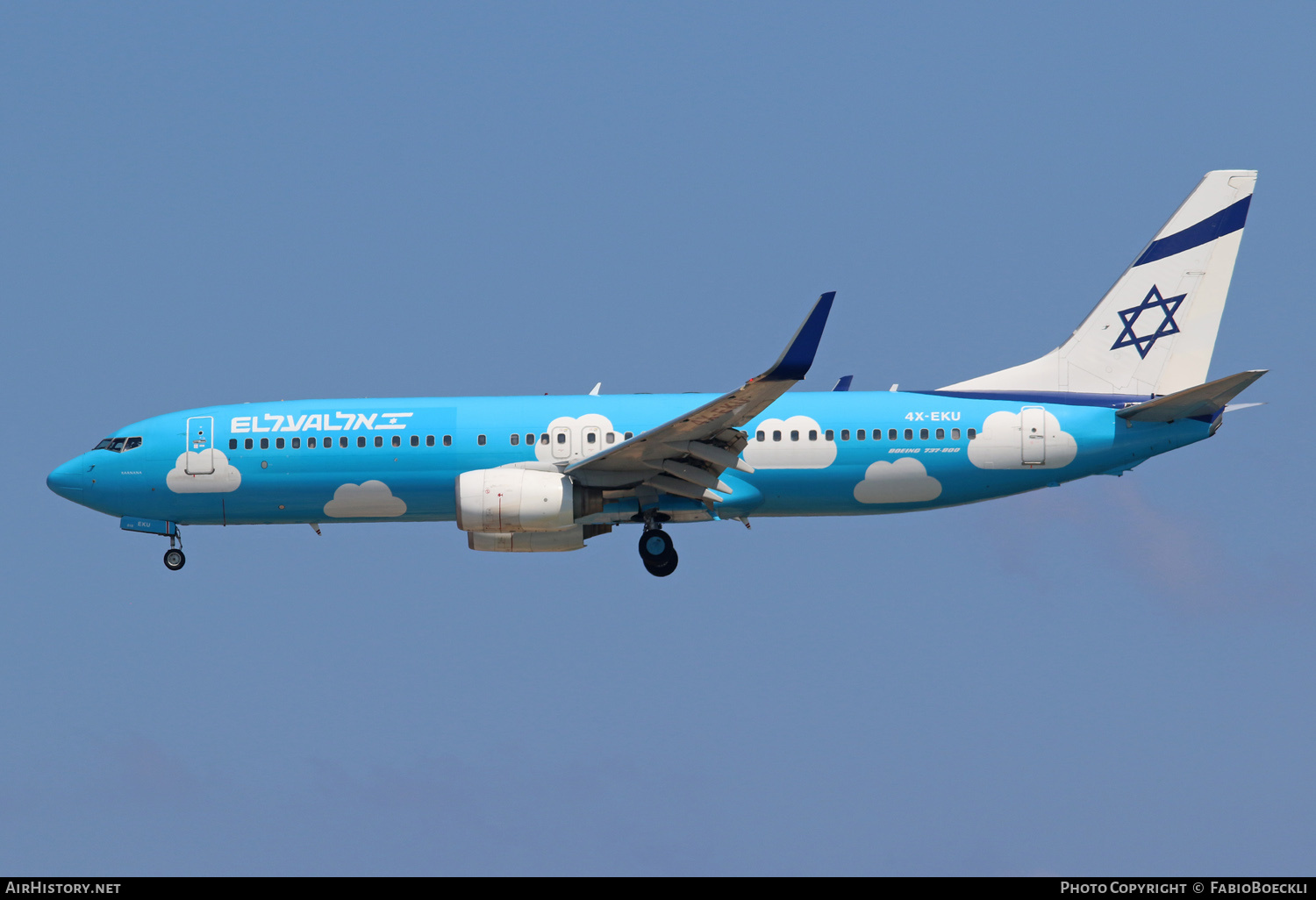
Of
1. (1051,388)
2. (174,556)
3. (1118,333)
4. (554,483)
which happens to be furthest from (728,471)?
(174,556)

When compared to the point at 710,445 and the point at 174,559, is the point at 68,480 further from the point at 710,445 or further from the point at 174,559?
the point at 710,445

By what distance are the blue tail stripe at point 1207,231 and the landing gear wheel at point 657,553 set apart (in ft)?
41.2

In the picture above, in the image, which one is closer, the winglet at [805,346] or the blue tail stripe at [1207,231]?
the winglet at [805,346]

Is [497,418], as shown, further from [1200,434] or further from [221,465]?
[1200,434]

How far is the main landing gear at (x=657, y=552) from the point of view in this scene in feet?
97.2

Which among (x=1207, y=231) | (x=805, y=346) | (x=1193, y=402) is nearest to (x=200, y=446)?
(x=805, y=346)

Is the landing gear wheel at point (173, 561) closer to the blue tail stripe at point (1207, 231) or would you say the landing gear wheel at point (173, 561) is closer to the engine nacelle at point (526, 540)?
the engine nacelle at point (526, 540)

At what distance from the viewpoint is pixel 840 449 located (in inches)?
1169

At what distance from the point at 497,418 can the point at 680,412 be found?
3.87 metres

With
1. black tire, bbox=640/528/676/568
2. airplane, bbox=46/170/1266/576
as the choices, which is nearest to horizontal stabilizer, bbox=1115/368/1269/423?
airplane, bbox=46/170/1266/576

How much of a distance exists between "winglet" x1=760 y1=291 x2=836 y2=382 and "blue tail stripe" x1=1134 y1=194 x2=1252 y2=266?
10.8 metres

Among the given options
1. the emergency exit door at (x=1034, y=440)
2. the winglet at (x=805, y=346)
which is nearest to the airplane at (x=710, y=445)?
the emergency exit door at (x=1034, y=440)

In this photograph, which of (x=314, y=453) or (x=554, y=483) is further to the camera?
(x=314, y=453)

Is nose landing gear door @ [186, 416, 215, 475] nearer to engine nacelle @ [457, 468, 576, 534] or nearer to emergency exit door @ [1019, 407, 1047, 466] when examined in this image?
engine nacelle @ [457, 468, 576, 534]
